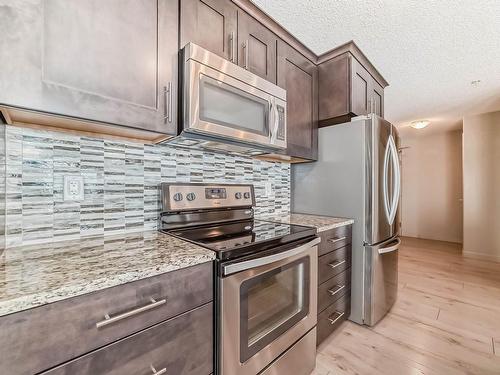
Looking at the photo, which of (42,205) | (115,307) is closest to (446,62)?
(115,307)

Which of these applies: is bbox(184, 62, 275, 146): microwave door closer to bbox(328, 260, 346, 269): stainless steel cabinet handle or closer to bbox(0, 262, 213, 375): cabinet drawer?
bbox(0, 262, 213, 375): cabinet drawer

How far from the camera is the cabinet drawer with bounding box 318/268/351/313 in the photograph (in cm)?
167

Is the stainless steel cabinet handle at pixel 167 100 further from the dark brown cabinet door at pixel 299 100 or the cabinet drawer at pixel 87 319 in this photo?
the dark brown cabinet door at pixel 299 100

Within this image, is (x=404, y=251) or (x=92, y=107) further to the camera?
(x=404, y=251)

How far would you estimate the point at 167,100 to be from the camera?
3.74 feet

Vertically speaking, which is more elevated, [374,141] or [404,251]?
[374,141]

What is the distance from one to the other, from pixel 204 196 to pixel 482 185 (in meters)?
4.59

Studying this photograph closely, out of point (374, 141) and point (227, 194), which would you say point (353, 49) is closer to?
point (374, 141)

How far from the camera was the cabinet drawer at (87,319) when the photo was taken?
0.57 meters

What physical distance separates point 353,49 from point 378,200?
4.21 ft

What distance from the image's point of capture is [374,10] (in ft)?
5.07

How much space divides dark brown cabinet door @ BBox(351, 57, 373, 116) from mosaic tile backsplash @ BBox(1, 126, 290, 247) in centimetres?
138

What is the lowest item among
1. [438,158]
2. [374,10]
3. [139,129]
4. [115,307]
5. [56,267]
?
[115,307]

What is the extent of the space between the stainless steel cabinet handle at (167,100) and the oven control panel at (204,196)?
429 mm
